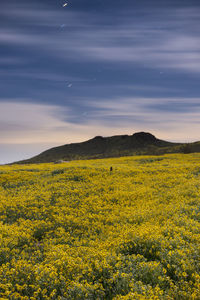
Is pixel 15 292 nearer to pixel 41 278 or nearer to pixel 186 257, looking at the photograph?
pixel 41 278

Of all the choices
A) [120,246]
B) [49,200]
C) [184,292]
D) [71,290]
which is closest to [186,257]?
Result: [184,292]

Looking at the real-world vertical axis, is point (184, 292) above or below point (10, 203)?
below

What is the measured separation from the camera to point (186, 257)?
6.79 meters

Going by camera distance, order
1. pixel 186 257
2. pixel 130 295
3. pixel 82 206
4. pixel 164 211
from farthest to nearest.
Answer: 1. pixel 82 206
2. pixel 164 211
3. pixel 186 257
4. pixel 130 295

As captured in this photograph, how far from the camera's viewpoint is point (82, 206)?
539 inches

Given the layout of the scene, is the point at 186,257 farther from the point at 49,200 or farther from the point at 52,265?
the point at 49,200

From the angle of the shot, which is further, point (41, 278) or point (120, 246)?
point (120, 246)

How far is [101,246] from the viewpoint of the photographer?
8258 mm

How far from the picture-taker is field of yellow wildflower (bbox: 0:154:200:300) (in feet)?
19.4

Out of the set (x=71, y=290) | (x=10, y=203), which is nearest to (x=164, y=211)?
(x=71, y=290)

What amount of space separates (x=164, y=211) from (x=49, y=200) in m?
7.73

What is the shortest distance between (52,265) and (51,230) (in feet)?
13.4

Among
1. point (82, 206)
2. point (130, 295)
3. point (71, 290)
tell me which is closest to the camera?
point (130, 295)

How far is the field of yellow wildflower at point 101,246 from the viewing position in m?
5.91
